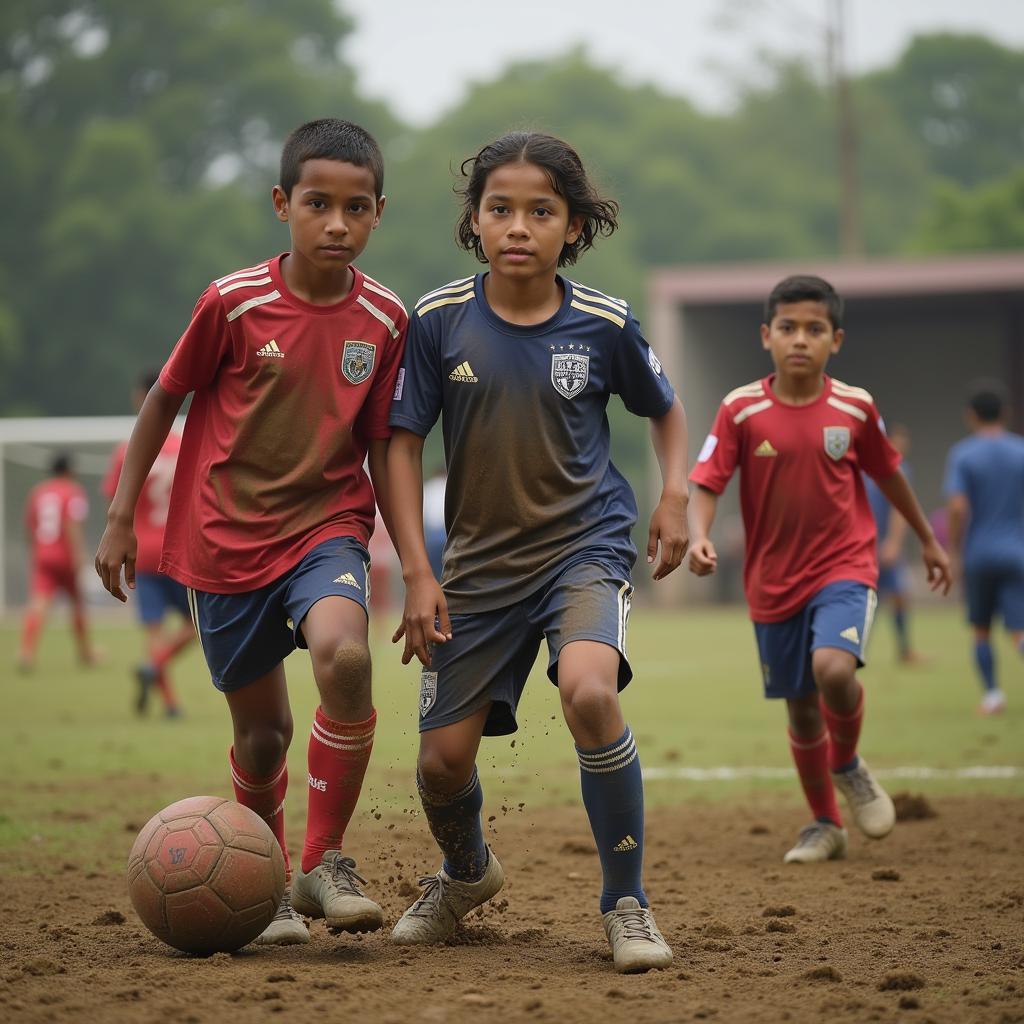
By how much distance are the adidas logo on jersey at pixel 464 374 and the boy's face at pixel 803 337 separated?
6.92 feet

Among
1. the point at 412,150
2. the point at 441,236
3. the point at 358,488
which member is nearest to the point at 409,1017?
the point at 358,488

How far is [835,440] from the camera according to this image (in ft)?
21.4

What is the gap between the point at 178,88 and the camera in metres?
51.4

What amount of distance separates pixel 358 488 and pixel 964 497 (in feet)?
25.4

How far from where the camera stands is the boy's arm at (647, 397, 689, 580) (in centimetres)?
470

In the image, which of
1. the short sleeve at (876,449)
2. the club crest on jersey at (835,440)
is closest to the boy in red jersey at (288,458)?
the club crest on jersey at (835,440)

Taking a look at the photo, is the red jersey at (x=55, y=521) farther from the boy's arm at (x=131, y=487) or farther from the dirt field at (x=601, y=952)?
the boy's arm at (x=131, y=487)

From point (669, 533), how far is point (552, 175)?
3.64 feet

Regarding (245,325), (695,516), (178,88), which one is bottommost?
(695,516)

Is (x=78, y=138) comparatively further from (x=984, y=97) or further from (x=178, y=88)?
(x=984, y=97)

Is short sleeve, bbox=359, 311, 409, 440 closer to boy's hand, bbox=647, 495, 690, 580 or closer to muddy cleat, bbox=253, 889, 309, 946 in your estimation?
boy's hand, bbox=647, 495, 690, 580

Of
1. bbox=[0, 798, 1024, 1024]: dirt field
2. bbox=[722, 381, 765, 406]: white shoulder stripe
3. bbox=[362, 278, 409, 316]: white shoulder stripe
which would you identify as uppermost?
bbox=[362, 278, 409, 316]: white shoulder stripe

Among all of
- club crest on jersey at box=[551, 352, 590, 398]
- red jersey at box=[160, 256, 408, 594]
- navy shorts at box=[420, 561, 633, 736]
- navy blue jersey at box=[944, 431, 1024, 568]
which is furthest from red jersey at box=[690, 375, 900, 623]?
navy blue jersey at box=[944, 431, 1024, 568]

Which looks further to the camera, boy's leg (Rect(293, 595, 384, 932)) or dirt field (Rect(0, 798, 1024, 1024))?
boy's leg (Rect(293, 595, 384, 932))
